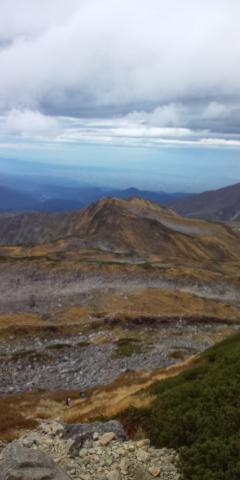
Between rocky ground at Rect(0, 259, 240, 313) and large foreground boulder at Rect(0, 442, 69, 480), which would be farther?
rocky ground at Rect(0, 259, 240, 313)

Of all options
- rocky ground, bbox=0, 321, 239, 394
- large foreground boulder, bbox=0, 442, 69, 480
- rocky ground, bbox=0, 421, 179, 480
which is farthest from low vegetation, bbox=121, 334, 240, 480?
rocky ground, bbox=0, 321, 239, 394

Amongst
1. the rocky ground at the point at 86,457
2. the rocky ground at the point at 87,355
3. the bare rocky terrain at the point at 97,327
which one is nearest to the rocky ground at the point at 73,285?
the bare rocky terrain at the point at 97,327

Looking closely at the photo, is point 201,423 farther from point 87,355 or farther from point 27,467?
point 87,355

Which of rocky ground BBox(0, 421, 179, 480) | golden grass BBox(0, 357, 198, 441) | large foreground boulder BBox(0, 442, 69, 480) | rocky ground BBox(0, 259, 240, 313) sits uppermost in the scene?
large foreground boulder BBox(0, 442, 69, 480)

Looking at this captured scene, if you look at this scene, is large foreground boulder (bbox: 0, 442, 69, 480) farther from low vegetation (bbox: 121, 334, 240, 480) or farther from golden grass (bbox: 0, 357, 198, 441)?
golden grass (bbox: 0, 357, 198, 441)

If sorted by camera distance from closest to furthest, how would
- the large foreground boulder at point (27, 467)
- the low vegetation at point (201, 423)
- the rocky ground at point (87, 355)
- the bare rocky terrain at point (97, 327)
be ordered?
the large foreground boulder at point (27, 467)
the low vegetation at point (201, 423)
the bare rocky terrain at point (97, 327)
the rocky ground at point (87, 355)

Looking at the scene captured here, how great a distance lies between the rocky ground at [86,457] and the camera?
37.6 feet

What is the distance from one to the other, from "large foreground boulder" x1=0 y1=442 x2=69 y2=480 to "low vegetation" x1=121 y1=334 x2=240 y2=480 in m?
3.22

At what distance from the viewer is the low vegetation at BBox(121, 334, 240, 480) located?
462 inches

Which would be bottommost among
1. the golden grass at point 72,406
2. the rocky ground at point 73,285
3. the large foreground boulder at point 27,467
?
the rocky ground at point 73,285

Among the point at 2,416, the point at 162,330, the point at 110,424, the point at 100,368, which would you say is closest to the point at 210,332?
the point at 162,330

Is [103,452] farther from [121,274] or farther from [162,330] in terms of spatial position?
[121,274]

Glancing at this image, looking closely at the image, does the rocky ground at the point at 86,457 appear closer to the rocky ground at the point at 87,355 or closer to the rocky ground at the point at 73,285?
the rocky ground at the point at 87,355

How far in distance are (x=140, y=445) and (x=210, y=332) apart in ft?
130
